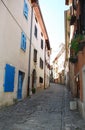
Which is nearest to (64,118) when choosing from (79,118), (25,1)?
(79,118)

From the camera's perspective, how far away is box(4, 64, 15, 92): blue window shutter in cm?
1204

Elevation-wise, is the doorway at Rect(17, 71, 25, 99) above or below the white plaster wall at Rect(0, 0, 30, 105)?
below

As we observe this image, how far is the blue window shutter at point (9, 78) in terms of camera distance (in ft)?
39.5

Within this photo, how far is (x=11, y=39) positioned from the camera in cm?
1304

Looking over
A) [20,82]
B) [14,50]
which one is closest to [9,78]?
[14,50]

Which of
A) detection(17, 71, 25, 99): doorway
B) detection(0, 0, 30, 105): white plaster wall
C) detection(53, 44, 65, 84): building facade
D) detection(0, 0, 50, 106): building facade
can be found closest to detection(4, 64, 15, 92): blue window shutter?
detection(0, 0, 50, 106): building facade

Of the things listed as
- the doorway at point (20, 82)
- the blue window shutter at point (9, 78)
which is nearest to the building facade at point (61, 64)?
the doorway at point (20, 82)

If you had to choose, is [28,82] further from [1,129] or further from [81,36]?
[1,129]

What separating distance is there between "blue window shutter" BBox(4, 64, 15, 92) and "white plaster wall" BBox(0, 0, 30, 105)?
0.95ft

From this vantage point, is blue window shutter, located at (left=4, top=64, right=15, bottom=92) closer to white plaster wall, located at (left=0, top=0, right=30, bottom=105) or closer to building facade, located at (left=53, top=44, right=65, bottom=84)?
white plaster wall, located at (left=0, top=0, right=30, bottom=105)

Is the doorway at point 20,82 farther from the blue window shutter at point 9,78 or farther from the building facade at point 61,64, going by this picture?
the building facade at point 61,64

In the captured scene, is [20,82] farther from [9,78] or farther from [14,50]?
[9,78]

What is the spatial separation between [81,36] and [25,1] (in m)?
8.13

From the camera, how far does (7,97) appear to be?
12.4 metres
